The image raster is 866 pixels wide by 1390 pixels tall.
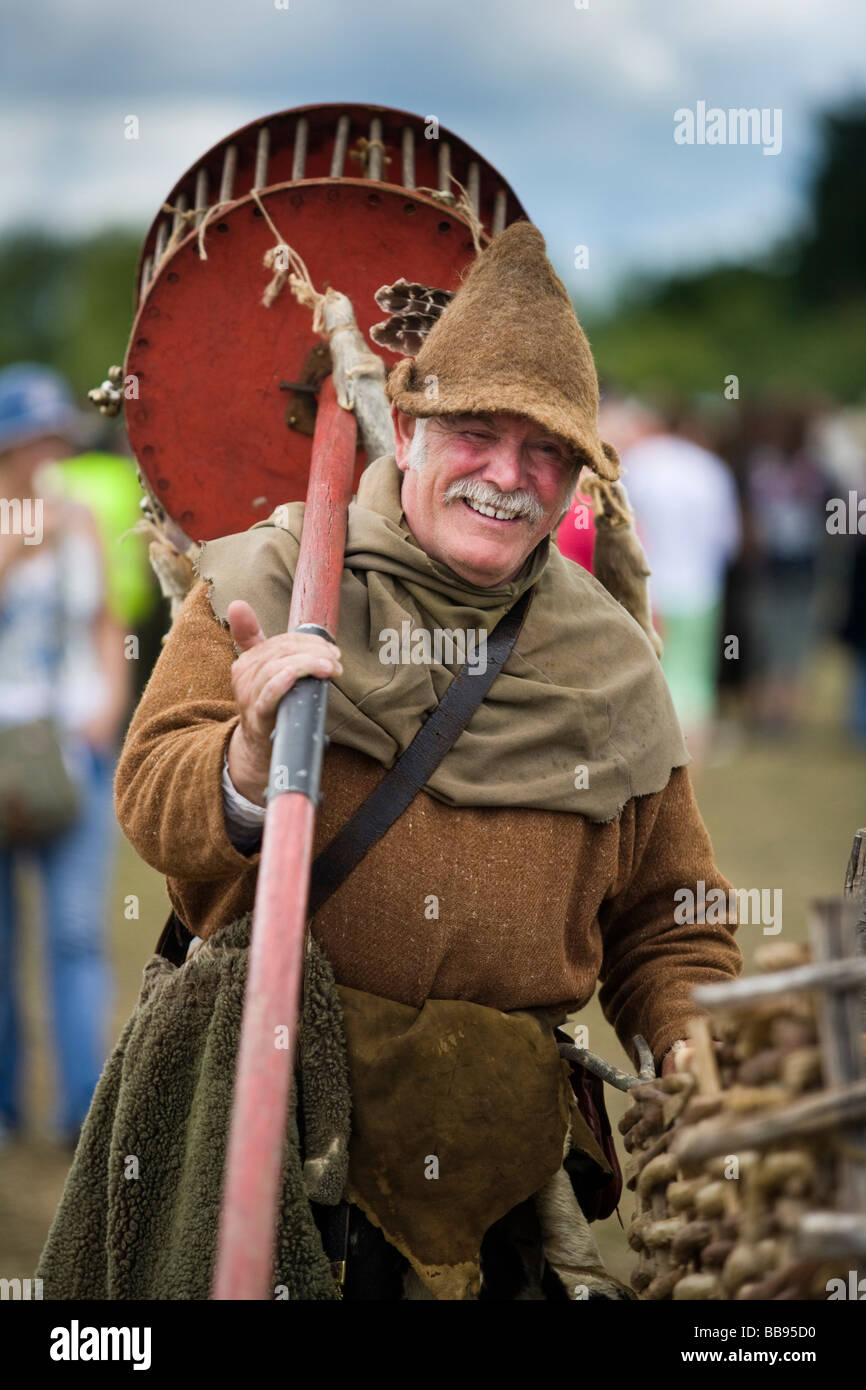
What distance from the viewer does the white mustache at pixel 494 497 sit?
2.56 meters

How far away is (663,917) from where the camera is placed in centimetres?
283

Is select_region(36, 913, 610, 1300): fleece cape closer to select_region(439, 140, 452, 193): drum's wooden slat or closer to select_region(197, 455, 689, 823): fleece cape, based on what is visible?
select_region(197, 455, 689, 823): fleece cape

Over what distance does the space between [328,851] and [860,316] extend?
4147 cm

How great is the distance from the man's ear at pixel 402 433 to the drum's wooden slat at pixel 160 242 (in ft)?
2.20

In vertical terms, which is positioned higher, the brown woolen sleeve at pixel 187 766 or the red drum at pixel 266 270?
the red drum at pixel 266 270

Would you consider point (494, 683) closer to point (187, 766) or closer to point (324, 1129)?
point (187, 766)

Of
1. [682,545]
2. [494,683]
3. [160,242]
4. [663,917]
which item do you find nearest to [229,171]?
[160,242]

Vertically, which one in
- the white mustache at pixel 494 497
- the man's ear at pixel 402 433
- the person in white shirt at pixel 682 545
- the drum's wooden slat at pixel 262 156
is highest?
the person in white shirt at pixel 682 545

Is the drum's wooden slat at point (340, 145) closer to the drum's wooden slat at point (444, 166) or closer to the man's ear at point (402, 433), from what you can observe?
the drum's wooden slat at point (444, 166)

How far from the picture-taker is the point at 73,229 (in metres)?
74.6

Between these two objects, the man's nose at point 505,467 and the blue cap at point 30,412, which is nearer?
the man's nose at point 505,467

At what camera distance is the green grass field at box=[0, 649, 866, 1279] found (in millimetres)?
5098

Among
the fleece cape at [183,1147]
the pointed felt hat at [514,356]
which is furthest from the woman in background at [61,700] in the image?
the pointed felt hat at [514,356]
